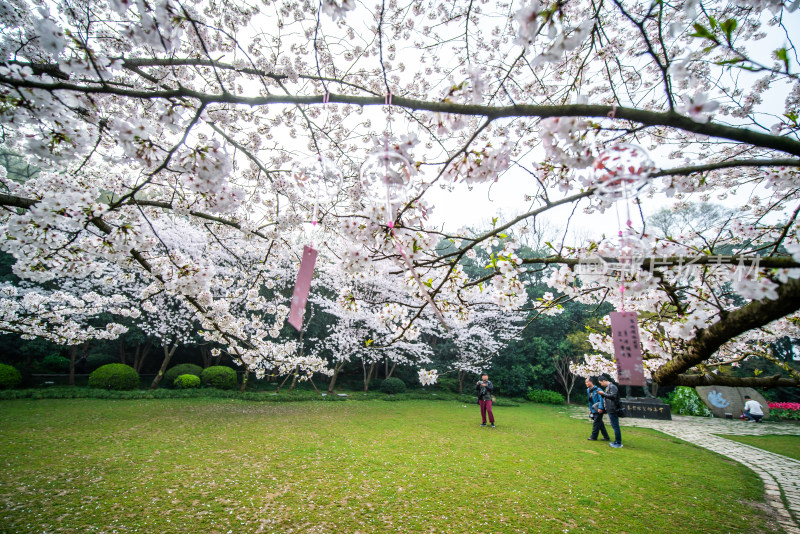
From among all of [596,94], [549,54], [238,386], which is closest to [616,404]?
[596,94]

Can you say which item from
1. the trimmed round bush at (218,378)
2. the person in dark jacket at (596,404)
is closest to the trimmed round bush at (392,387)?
the trimmed round bush at (218,378)

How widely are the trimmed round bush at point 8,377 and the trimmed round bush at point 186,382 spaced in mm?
3647

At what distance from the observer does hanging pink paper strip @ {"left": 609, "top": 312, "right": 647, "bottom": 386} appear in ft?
5.33

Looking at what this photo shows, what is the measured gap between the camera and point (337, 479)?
3.93 meters

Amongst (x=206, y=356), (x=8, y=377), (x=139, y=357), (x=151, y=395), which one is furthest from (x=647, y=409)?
(x=8, y=377)

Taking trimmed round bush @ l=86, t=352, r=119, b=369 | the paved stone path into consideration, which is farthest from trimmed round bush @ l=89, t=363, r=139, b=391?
the paved stone path

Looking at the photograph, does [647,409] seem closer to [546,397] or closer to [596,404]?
[546,397]

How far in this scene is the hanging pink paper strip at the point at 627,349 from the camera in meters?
1.63

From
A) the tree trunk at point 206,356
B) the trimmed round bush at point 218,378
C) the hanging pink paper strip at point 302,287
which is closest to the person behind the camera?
the hanging pink paper strip at point 302,287

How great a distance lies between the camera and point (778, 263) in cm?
149

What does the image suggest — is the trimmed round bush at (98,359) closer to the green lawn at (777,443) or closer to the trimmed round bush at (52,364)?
the trimmed round bush at (52,364)

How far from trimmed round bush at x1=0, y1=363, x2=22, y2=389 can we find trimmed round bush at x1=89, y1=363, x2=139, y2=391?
59.6 inches

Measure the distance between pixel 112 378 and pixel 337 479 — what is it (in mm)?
9769

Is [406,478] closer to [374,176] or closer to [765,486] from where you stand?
[374,176]
